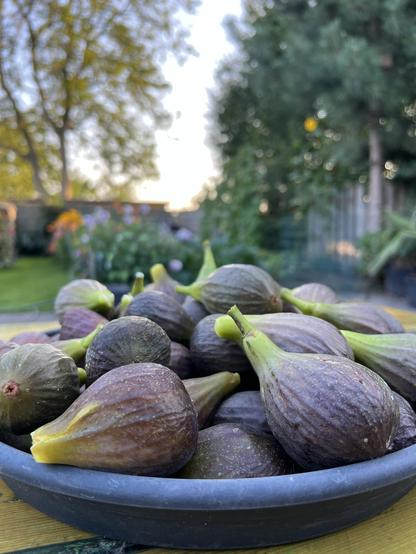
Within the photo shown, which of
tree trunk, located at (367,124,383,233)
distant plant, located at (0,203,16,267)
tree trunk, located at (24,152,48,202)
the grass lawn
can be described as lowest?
the grass lawn

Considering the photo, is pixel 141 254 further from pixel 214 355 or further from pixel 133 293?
pixel 214 355

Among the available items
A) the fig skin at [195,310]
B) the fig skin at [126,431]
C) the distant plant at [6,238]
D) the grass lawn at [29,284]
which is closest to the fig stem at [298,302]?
the fig skin at [195,310]

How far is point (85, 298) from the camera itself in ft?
3.12

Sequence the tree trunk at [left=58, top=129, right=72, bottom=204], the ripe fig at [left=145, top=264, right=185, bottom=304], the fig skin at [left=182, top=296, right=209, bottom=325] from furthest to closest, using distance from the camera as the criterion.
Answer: the tree trunk at [left=58, top=129, right=72, bottom=204]
the ripe fig at [left=145, top=264, right=185, bottom=304]
the fig skin at [left=182, top=296, right=209, bottom=325]

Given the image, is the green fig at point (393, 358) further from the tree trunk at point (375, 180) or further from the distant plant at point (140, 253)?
the tree trunk at point (375, 180)

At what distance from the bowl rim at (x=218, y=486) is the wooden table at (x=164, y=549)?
85mm

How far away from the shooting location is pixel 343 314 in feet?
2.60

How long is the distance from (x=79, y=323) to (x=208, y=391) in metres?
0.29

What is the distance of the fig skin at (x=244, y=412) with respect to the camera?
2.03 ft

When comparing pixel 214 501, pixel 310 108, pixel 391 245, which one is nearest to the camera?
pixel 214 501

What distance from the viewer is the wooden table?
52 cm

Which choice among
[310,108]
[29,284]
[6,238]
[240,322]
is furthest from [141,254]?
[6,238]

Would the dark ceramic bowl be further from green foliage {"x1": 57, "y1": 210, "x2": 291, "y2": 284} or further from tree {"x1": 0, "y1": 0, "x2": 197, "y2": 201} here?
tree {"x1": 0, "y1": 0, "x2": 197, "y2": 201}

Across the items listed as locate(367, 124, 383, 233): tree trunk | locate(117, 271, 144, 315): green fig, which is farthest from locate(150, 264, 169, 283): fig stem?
locate(367, 124, 383, 233): tree trunk
